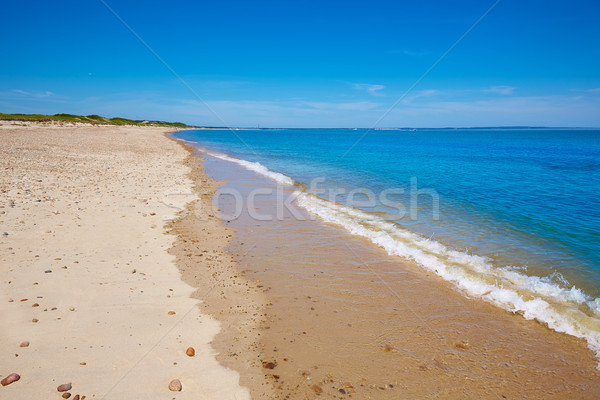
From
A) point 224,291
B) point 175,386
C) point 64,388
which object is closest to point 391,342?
point 175,386

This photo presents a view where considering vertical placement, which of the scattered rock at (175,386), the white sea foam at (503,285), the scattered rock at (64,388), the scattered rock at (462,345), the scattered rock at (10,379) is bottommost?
the scattered rock at (462,345)

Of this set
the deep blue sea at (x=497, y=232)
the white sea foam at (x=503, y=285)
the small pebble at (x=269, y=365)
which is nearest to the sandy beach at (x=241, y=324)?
the small pebble at (x=269, y=365)

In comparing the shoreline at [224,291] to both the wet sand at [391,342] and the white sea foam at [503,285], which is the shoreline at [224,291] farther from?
the white sea foam at [503,285]

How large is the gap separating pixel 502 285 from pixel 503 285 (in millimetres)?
35

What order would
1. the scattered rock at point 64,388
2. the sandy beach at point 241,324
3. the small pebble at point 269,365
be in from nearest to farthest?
the scattered rock at point 64,388
the sandy beach at point 241,324
the small pebble at point 269,365

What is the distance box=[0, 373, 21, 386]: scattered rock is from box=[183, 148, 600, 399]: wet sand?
233 cm

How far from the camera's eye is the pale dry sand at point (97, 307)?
3.57 meters

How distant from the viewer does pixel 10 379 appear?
3359mm

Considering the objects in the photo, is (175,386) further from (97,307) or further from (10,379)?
(97,307)

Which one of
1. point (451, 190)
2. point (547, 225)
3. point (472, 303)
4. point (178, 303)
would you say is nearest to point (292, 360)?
point (178, 303)

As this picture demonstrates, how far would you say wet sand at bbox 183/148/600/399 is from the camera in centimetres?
380

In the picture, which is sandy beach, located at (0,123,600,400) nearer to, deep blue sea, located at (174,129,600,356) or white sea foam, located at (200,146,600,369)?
white sea foam, located at (200,146,600,369)

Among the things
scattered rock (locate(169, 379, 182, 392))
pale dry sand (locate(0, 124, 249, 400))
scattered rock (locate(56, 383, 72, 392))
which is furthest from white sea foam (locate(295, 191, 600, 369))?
scattered rock (locate(56, 383, 72, 392))

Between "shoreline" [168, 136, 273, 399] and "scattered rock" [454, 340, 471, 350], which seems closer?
"shoreline" [168, 136, 273, 399]
